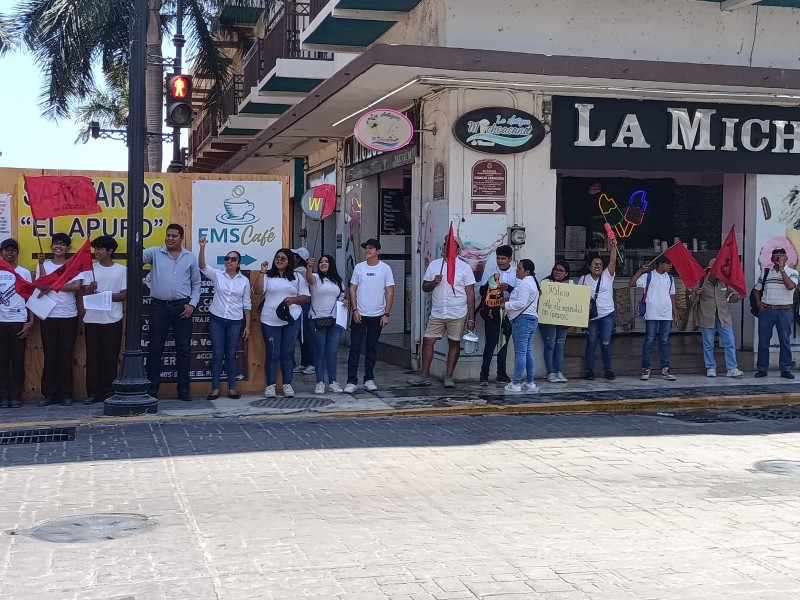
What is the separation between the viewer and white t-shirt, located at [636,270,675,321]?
13.9 m

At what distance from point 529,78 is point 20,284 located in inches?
263

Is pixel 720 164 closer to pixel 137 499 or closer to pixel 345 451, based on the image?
pixel 345 451

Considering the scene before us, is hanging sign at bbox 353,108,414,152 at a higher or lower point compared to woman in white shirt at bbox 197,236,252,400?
higher

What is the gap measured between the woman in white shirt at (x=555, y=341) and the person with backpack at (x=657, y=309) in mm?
1151

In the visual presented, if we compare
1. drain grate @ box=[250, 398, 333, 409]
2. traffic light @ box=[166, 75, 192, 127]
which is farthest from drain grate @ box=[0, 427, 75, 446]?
traffic light @ box=[166, 75, 192, 127]

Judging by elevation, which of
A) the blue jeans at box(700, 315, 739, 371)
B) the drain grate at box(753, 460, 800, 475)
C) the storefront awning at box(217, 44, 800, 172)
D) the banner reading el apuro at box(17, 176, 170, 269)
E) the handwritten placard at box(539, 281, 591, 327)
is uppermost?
the storefront awning at box(217, 44, 800, 172)

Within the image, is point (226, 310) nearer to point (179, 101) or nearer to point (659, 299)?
point (659, 299)

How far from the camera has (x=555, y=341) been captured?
13.7 meters

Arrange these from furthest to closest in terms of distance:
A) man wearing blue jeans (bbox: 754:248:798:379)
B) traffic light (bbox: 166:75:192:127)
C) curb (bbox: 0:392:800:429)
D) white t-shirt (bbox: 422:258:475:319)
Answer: traffic light (bbox: 166:75:192:127) < man wearing blue jeans (bbox: 754:248:798:379) < white t-shirt (bbox: 422:258:475:319) < curb (bbox: 0:392:800:429)

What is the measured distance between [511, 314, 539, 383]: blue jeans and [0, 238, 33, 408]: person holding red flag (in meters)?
5.73

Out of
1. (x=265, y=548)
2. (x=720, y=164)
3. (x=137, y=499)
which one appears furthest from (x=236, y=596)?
(x=720, y=164)

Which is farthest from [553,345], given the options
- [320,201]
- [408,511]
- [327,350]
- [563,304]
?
[408,511]

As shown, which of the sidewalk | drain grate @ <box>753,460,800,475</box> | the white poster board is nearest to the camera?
drain grate @ <box>753,460,800,475</box>

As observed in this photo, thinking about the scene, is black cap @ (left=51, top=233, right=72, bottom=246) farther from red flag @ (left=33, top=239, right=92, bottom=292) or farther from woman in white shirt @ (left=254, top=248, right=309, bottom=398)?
woman in white shirt @ (left=254, top=248, right=309, bottom=398)
